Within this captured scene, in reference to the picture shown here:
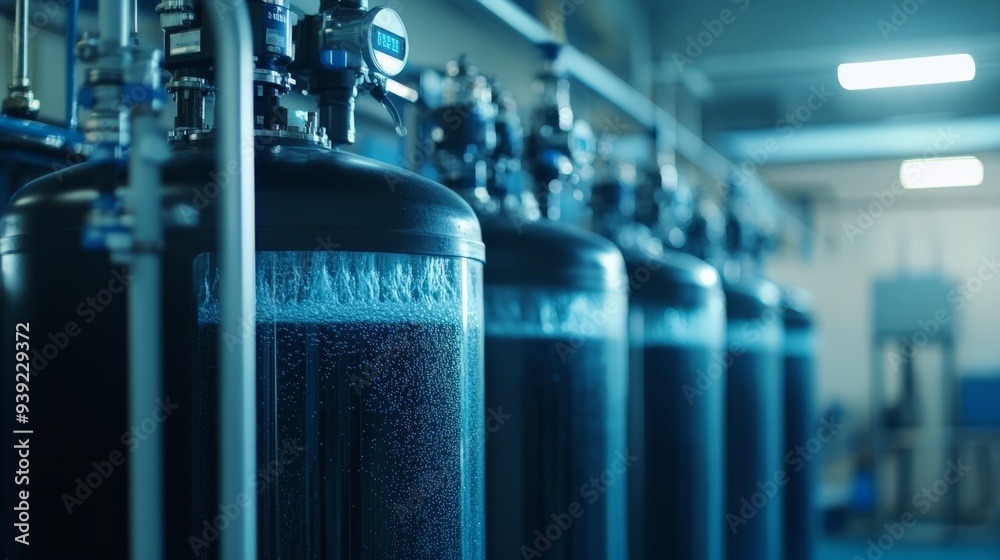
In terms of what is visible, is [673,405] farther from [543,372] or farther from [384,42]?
[384,42]

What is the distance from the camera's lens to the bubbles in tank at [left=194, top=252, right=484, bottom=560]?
27.5 inches

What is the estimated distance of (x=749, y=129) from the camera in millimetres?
3418

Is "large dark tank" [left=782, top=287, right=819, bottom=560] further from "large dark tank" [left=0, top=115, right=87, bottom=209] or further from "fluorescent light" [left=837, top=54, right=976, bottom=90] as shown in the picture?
"large dark tank" [left=0, top=115, right=87, bottom=209]

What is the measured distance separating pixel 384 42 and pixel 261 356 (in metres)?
0.28

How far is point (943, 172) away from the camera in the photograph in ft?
17.2

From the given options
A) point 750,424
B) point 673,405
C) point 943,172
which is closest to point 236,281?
point 673,405

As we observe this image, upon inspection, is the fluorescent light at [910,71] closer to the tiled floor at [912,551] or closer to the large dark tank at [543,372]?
the large dark tank at [543,372]

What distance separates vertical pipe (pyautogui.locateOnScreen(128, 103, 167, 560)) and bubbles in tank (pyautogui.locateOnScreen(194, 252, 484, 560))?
0.14 m

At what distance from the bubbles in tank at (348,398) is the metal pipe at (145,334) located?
140 millimetres

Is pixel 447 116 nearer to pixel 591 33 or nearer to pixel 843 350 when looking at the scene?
pixel 591 33

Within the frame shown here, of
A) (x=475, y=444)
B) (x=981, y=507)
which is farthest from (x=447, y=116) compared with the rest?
(x=981, y=507)

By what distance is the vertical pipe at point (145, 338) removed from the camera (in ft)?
1.76

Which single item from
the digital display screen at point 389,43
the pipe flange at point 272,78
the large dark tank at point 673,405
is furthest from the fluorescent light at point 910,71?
the pipe flange at point 272,78

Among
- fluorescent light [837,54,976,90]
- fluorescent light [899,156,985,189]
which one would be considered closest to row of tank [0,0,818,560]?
fluorescent light [837,54,976,90]
